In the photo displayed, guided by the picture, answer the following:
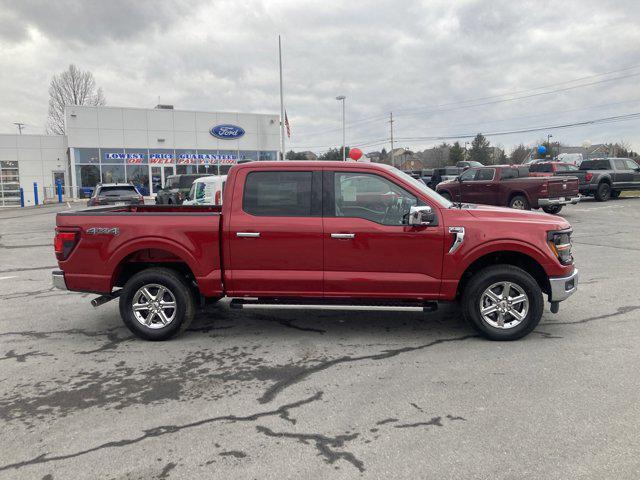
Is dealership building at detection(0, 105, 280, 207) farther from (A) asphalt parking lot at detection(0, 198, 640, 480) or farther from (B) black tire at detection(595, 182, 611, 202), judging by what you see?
(A) asphalt parking lot at detection(0, 198, 640, 480)

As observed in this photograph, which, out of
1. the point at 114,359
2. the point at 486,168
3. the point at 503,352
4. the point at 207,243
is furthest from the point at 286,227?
the point at 486,168

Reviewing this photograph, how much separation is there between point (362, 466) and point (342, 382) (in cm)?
122

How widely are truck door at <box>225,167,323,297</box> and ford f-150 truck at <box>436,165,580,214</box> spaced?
523 inches

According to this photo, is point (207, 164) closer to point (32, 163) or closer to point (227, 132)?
point (227, 132)

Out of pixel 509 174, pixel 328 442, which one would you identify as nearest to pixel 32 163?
pixel 509 174

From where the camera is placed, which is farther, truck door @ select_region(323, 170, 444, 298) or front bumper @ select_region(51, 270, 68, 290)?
front bumper @ select_region(51, 270, 68, 290)

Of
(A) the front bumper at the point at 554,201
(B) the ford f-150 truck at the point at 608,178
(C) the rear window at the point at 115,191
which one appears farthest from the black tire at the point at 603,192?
(C) the rear window at the point at 115,191

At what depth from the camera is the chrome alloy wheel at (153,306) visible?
528cm

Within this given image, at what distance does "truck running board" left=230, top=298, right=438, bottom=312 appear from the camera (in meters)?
5.09

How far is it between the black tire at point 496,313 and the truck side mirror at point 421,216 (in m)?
0.79

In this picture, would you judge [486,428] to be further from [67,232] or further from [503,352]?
[67,232]

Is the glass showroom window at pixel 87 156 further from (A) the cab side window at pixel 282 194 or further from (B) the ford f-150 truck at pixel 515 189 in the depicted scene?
(A) the cab side window at pixel 282 194

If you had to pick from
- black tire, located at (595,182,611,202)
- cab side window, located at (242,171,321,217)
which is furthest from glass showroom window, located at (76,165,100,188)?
cab side window, located at (242,171,321,217)

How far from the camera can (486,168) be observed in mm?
18156
